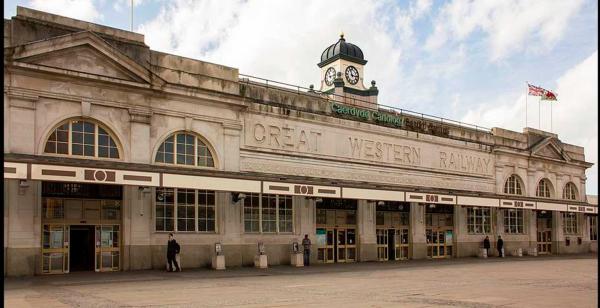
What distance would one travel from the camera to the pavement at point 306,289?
14.1 metres

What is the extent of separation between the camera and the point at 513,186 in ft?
141

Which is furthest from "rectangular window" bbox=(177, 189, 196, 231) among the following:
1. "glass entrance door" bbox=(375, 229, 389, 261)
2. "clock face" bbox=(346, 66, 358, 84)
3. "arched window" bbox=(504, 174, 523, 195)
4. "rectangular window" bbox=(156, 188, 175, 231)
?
"clock face" bbox=(346, 66, 358, 84)

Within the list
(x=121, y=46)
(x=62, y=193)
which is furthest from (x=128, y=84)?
(x=62, y=193)

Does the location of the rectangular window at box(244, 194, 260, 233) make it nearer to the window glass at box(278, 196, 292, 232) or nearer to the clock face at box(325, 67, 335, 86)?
the window glass at box(278, 196, 292, 232)

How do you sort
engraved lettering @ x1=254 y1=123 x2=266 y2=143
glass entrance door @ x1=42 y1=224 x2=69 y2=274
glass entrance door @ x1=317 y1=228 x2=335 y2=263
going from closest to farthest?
1. glass entrance door @ x1=42 y1=224 x2=69 y2=274
2. engraved lettering @ x1=254 y1=123 x2=266 y2=143
3. glass entrance door @ x1=317 y1=228 x2=335 y2=263

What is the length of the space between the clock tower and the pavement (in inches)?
1381

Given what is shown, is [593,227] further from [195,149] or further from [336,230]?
[195,149]

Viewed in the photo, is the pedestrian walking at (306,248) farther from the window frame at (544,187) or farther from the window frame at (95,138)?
the window frame at (544,187)

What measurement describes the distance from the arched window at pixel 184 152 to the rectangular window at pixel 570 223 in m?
32.3

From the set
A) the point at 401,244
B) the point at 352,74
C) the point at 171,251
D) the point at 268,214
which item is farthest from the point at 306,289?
the point at 352,74

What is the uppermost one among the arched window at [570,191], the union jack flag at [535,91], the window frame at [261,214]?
the union jack flag at [535,91]

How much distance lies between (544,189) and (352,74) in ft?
70.5

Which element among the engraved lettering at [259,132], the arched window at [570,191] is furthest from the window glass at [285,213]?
the arched window at [570,191]

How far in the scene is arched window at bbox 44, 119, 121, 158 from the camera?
2310cm
